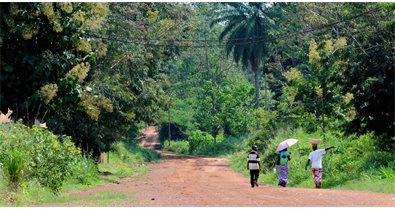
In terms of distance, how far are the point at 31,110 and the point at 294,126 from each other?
18.5 m

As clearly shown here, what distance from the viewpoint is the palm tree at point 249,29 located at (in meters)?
59.8

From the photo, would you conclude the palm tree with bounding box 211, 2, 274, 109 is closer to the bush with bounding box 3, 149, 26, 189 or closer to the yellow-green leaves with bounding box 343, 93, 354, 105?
the yellow-green leaves with bounding box 343, 93, 354, 105

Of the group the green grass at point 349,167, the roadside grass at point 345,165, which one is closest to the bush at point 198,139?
the roadside grass at point 345,165

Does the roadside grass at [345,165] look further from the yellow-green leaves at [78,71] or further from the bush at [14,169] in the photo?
the bush at [14,169]

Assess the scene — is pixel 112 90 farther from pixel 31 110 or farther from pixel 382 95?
pixel 382 95

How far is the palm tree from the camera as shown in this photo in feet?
196

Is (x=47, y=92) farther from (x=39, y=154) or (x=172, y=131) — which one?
(x=172, y=131)

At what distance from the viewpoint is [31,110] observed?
849 inches

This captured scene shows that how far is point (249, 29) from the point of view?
5962cm

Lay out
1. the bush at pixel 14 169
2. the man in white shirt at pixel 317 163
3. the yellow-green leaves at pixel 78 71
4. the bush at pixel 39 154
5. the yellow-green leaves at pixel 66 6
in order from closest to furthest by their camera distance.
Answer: the bush at pixel 14 169, the bush at pixel 39 154, the yellow-green leaves at pixel 66 6, the yellow-green leaves at pixel 78 71, the man in white shirt at pixel 317 163

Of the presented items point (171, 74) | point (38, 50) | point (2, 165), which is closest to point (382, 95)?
point (38, 50)

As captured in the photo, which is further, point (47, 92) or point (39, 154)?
point (47, 92)

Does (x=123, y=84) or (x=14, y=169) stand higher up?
(x=123, y=84)

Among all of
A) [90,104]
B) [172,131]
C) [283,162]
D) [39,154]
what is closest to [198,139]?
[172,131]
